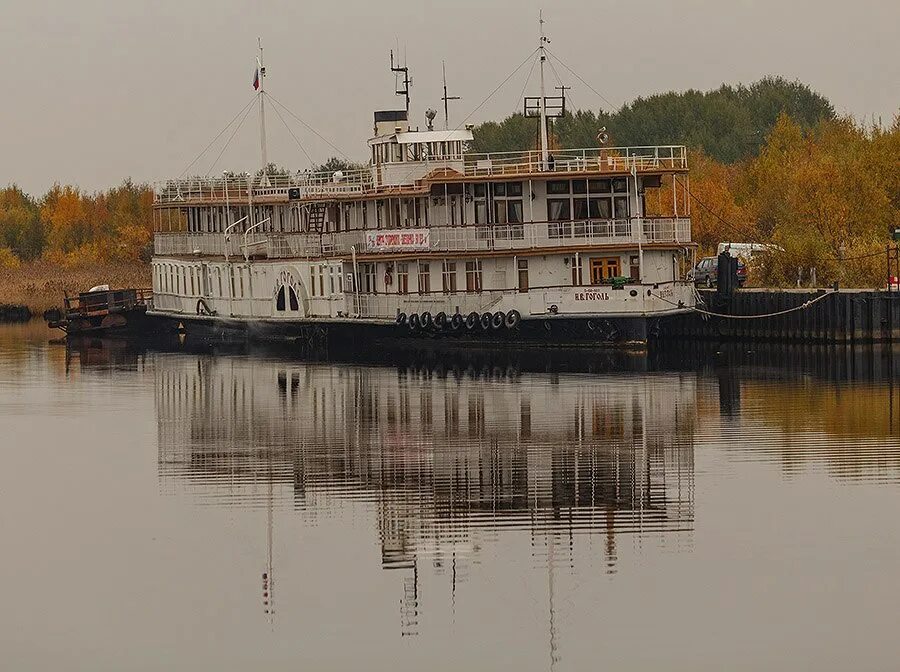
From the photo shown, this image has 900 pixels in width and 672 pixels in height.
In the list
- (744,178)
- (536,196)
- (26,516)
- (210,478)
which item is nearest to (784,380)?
(536,196)

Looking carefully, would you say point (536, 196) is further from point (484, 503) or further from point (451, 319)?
point (484, 503)

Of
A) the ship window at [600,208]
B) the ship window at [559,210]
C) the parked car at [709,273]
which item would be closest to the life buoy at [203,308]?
the ship window at [559,210]

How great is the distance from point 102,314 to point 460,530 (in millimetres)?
53845

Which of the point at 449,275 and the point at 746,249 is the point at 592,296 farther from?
A: the point at 746,249

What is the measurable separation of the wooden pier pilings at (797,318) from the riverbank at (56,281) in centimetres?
Result: 4138

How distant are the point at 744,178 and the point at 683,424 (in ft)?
186

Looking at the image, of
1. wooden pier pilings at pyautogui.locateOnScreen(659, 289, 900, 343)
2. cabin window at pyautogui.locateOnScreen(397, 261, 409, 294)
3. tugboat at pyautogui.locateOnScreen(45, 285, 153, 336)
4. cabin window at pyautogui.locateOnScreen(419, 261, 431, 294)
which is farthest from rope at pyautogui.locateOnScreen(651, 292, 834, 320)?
tugboat at pyautogui.locateOnScreen(45, 285, 153, 336)

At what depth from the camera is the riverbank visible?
96375 mm

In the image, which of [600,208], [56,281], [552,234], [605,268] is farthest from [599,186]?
[56,281]

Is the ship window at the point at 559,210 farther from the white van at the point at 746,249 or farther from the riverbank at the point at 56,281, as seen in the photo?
the riverbank at the point at 56,281

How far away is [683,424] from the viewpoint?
121 feet

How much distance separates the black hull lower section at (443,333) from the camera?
56.8 meters

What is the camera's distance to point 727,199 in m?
88.6

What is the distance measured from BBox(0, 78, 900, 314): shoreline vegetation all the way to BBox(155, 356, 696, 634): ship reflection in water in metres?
18.3
